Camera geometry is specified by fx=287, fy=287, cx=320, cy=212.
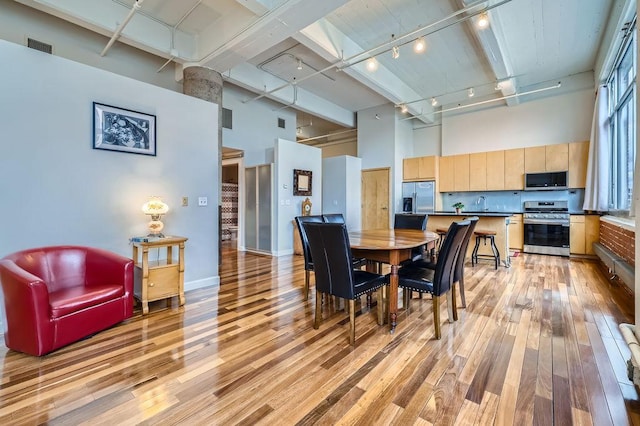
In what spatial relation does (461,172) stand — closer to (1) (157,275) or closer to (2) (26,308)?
(1) (157,275)

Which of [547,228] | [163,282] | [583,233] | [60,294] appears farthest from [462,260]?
[583,233]

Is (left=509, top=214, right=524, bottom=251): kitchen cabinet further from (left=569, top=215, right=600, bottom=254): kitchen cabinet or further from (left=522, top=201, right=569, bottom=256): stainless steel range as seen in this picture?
(left=569, top=215, right=600, bottom=254): kitchen cabinet

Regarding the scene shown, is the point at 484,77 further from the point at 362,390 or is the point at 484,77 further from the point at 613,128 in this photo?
the point at 362,390

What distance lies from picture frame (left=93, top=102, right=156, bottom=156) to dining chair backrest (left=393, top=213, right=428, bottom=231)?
3.32 meters

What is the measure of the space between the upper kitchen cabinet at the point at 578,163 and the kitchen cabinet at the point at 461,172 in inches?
75.6

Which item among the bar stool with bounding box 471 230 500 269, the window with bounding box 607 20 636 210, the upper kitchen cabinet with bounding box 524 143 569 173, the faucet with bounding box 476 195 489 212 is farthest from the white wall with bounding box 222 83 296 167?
the window with bounding box 607 20 636 210

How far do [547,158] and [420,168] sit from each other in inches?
103

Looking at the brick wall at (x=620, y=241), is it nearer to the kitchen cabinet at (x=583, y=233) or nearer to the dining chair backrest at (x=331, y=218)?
the kitchen cabinet at (x=583, y=233)

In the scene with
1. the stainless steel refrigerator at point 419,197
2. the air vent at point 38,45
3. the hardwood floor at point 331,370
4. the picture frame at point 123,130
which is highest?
the air vent at point 38,45

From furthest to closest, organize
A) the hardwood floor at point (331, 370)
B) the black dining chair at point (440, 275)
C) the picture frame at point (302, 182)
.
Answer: the picture frame at point (302, 182)
the black dining chair at point (440, 275)
the hardwood floor at point (331, 370)

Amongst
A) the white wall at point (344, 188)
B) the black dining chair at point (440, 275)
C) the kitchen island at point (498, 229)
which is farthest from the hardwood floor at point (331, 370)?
the white wall at point (344, 188)

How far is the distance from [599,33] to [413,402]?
242 inches

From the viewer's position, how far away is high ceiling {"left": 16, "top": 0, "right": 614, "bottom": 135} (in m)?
3.59

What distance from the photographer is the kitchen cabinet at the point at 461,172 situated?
7062mm
